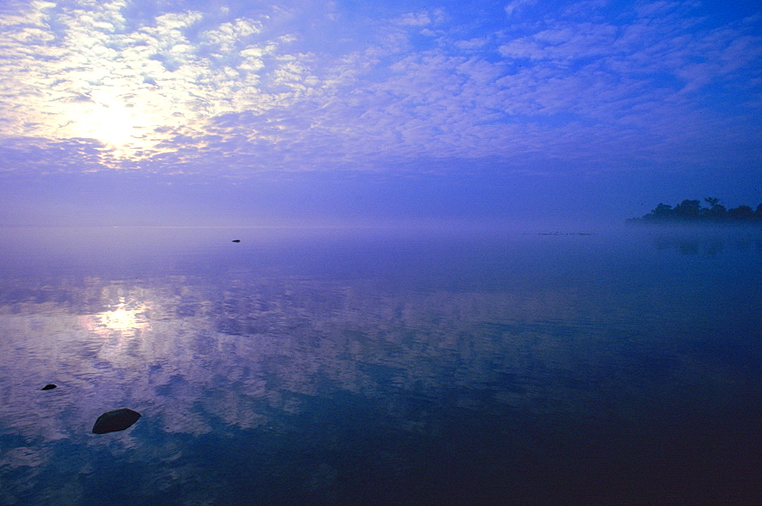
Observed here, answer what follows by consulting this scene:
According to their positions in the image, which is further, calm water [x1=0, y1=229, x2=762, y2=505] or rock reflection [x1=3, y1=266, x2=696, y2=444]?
rock reflection [x1=3, y1=266, x2=696, y2=444]

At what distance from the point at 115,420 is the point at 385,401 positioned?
6.33 meters

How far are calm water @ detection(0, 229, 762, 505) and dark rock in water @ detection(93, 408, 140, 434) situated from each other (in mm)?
246

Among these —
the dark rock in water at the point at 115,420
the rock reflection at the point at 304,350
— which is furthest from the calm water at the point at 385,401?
the dark rock in water at the point at 115,420

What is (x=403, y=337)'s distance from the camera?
16156mm

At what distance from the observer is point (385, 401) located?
10617 millimetres

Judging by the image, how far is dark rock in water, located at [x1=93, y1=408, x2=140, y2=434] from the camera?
9.36m

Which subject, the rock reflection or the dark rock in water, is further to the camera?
the rock reflection

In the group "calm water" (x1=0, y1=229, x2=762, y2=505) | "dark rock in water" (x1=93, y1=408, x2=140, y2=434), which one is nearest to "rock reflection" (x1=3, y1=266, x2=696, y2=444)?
"calm water" (x1=0, y1=229, x2=762, y2=505)

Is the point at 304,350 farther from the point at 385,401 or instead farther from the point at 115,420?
the point at 115,420

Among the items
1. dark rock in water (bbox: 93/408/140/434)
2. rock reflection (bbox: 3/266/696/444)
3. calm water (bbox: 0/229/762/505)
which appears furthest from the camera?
rock reflection (bbox: 3/266/696/444)

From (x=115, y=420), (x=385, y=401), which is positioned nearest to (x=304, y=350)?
(x=385, y=401)

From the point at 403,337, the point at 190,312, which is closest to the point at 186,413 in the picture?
the point at 403,337

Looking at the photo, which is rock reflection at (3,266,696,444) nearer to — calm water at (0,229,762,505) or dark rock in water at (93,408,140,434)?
calm water at (0,229,762,505)

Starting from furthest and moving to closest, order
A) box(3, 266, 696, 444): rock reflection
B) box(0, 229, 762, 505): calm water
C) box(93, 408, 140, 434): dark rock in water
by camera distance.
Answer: box(3, 266, 696, 444): rock reflection → box(93, 408, 140, 434): dark rock in water → box(0, 229, 762, 505): calm water
